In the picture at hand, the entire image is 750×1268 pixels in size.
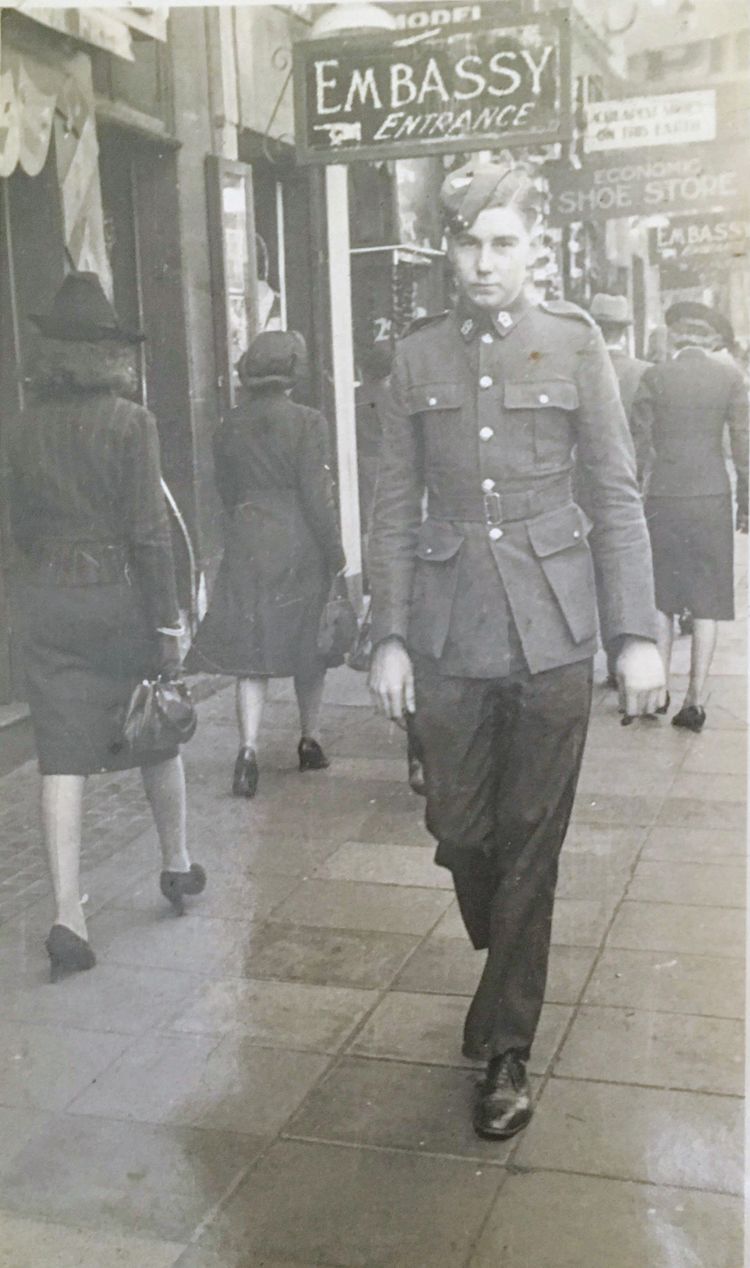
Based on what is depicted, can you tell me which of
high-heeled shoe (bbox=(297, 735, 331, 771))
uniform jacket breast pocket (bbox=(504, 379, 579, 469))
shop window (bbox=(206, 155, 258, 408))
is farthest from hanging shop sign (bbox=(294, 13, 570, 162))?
shop window (bbox=(206, 155, 258, 408))

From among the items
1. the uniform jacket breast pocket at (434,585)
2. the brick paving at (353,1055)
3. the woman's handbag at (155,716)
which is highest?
the uniform jacket breast pocket at (434,585)

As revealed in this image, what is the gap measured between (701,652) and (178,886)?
337 cm

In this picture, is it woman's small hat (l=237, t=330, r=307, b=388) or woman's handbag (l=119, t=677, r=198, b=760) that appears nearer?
woman's handbag (l=119, t=677, r=198, b=760)

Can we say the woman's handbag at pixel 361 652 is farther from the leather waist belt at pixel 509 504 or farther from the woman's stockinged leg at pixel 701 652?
Answer: the leather waist belt at pixel 509 504

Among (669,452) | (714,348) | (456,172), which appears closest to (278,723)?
(669,452)

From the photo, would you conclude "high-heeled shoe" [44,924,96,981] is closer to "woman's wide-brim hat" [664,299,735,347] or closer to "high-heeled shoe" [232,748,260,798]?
"high-heeled shoe" [232,748,260,798]

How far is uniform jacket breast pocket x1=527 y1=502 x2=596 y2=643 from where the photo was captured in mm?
3438

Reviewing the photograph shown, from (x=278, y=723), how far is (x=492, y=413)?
394 cm

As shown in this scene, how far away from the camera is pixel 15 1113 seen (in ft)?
11.5

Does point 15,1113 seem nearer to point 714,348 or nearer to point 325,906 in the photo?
point 325,906

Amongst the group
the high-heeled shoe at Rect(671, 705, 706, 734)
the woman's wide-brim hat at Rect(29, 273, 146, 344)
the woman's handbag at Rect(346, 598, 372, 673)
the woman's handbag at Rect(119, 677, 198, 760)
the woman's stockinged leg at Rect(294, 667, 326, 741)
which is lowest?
the high-heeled shoe at Rect(671, 705, 706, 734)

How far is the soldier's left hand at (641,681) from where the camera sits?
11.2 ft

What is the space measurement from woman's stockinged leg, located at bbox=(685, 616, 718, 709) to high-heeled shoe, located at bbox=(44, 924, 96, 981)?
3.65 metres

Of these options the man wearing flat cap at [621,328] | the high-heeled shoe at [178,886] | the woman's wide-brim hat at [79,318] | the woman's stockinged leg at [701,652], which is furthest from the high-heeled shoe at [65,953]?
the man wearing flat cap at [621,328]
